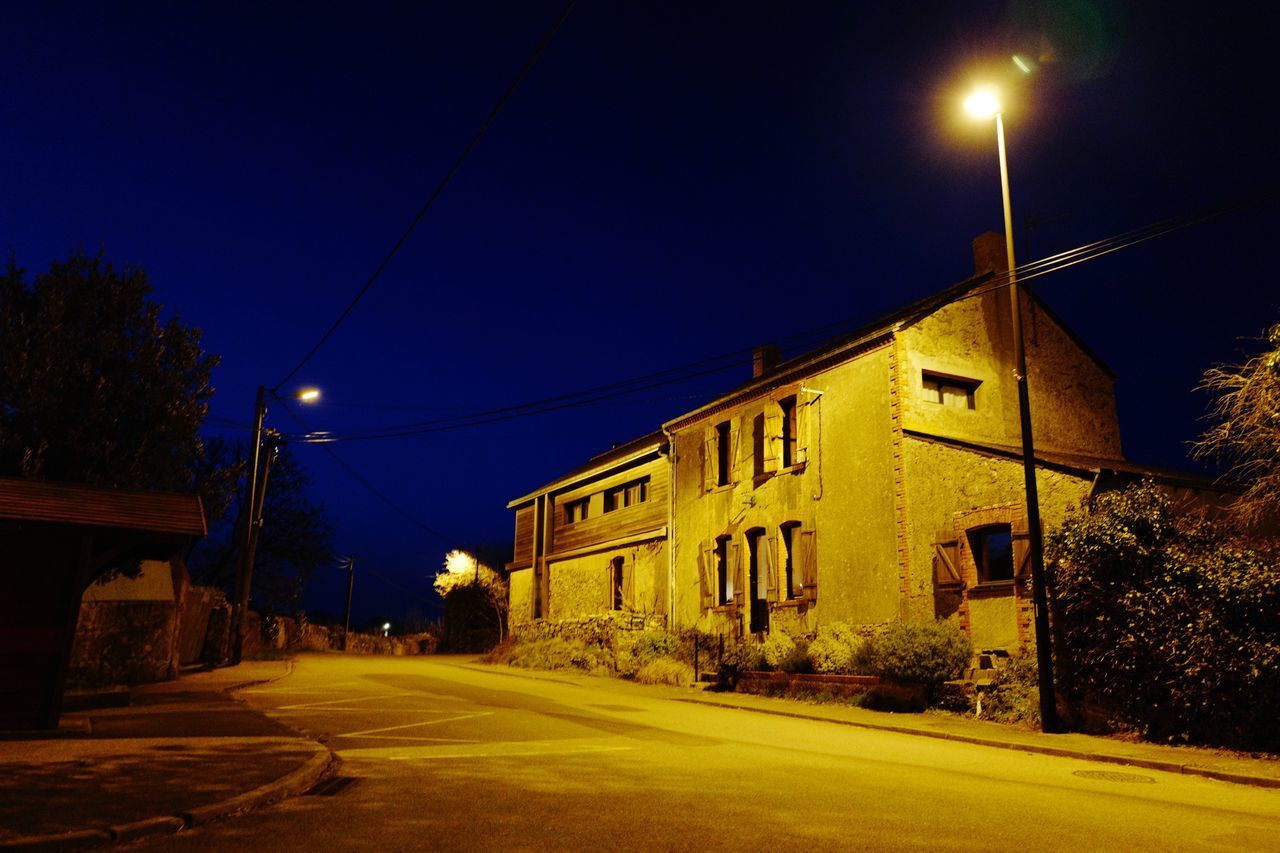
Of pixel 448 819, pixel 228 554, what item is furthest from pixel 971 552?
pixel 228 554

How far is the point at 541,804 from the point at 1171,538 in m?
10.2

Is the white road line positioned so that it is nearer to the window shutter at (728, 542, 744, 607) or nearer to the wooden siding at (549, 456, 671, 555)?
the window shutter at (728, 542, 744, 607)

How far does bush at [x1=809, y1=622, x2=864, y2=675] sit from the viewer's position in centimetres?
1736

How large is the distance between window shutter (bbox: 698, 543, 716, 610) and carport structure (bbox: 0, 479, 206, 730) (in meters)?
15.4

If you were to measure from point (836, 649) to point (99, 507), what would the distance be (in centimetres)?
1337

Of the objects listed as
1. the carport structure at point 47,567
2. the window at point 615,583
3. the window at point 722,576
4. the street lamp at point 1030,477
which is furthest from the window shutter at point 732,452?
the carport structure at point 47,567

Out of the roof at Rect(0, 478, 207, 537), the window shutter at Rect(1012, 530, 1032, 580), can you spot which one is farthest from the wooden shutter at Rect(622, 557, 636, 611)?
the roof at Rect(0, 478, 207, 537)

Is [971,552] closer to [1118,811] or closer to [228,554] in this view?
[1118,811]

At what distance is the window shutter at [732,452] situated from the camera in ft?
78.0

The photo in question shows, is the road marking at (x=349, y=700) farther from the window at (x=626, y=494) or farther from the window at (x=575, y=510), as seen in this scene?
the window at (x=575, y=510)

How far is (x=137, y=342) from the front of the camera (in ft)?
53.4

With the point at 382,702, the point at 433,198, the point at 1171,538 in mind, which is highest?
the point at 433,198

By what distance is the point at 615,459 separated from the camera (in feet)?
102

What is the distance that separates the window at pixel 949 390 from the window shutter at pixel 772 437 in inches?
164
